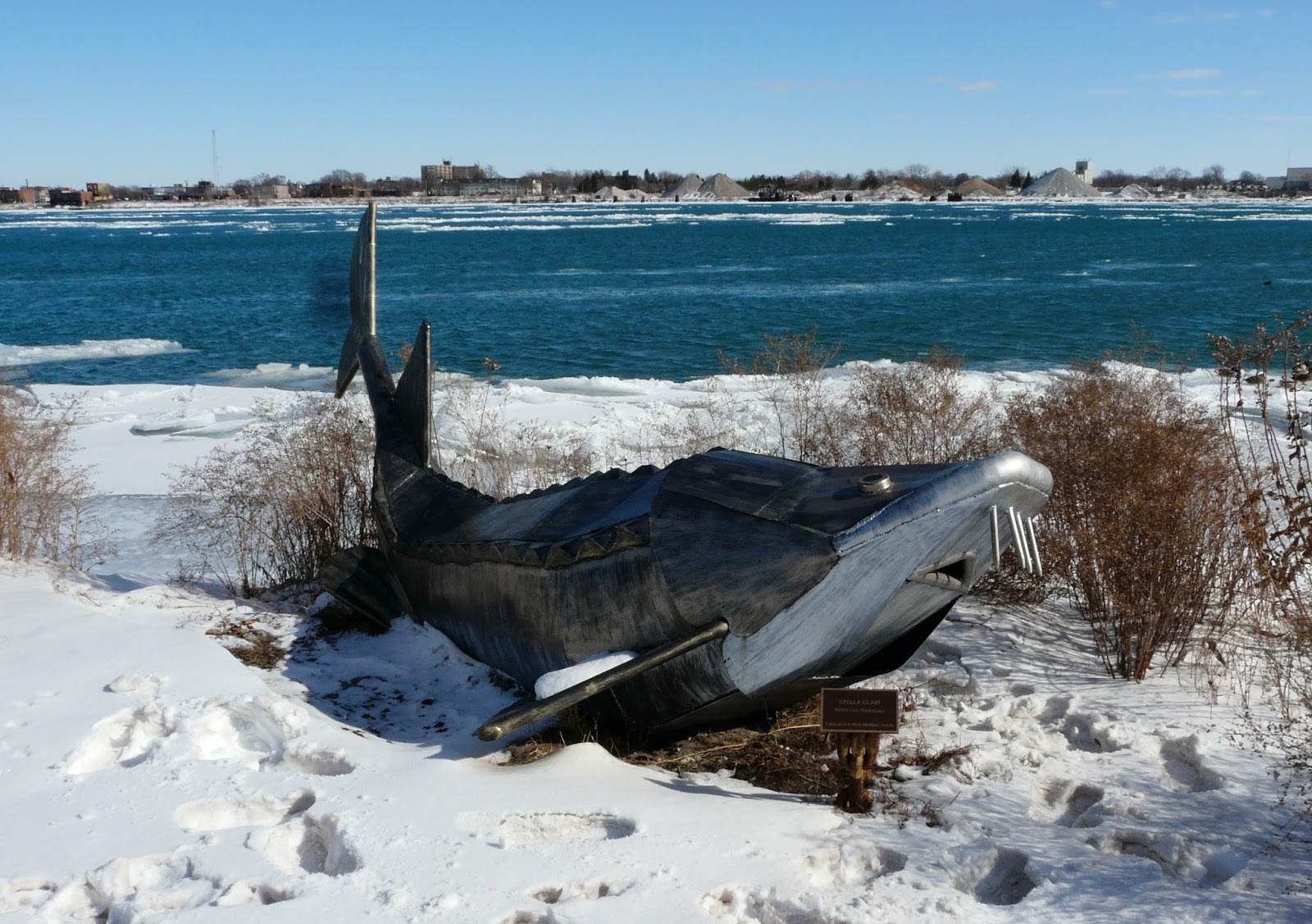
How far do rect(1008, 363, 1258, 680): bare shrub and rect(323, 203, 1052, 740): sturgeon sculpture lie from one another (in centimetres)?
204

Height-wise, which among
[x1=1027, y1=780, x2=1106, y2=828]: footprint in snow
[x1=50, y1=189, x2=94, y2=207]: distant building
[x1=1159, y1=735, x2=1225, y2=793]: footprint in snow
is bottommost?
[x1=1027, y1=780, x2=1106, y2=828]: footprint in snow

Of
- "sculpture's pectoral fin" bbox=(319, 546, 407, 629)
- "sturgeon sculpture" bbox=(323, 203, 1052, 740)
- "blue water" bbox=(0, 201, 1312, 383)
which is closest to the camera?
"sturgeon sculpture" bbox=(323, 203, 1052, 740)

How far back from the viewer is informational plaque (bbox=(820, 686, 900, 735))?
16.8ft

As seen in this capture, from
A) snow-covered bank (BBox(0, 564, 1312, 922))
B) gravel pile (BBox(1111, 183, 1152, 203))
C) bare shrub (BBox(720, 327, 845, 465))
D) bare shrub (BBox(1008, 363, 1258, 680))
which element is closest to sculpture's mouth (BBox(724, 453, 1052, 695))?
snow-covered bank (BBox(0, 564, 1312, 922))

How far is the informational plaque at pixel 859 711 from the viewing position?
16.8ft

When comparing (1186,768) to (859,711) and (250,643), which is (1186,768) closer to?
(859,711)

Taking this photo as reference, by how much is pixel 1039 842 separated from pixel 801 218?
123m

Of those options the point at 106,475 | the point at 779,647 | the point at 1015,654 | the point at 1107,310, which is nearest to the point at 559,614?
the point at 779,647

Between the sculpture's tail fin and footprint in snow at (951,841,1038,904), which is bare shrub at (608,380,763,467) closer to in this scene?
the sculpture's tail fin

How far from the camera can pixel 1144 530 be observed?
7027mm

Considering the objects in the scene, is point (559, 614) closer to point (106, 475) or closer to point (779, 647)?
point (779, 647)

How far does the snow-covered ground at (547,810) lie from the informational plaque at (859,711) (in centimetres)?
43

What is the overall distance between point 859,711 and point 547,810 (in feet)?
5.07

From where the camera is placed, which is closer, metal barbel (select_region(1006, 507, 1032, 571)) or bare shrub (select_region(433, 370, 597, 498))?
metal barbel (select_region(1006, 507, 1032, 571))
